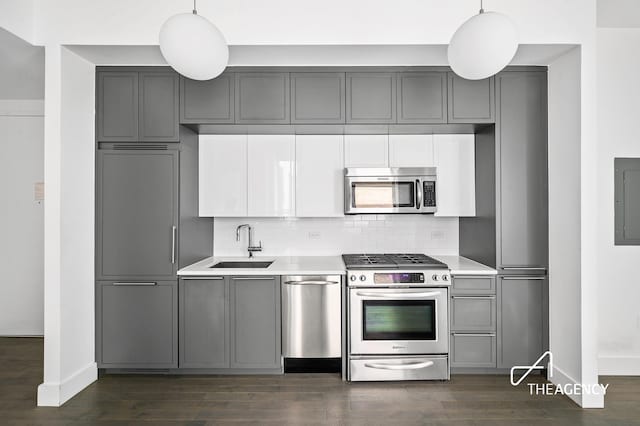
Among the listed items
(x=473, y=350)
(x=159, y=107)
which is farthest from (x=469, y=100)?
(x=159, y=107)

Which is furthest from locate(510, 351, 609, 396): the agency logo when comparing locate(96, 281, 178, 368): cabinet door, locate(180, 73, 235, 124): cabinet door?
locate(180, 73, 235, 124): cabinet door

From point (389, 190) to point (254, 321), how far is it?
5.42ft

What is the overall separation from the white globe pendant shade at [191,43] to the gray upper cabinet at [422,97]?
1713mm

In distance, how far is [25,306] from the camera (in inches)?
185

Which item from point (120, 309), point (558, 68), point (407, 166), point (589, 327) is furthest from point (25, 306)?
point (558, 68)

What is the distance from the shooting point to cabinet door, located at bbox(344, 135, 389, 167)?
3930 mm

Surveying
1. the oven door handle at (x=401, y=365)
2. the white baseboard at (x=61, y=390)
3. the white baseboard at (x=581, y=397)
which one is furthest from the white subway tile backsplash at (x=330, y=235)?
the white baseboard at (x=61, y=390)

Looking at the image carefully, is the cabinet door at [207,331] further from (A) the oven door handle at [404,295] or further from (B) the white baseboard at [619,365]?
(B) the white baseboard at [619,365]

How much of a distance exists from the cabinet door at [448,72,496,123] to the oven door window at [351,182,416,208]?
2.40 ft

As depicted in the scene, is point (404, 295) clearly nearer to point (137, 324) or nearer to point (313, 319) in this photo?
point (313, 319)

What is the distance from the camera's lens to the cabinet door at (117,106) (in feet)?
11.3

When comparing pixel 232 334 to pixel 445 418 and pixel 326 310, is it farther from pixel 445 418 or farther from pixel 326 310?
pixel 445 418

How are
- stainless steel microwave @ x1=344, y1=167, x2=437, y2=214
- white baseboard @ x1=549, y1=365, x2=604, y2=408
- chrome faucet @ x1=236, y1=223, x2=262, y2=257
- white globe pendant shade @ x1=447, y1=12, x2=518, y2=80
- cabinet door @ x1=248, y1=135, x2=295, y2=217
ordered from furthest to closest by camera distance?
1. chrome faucet @ x1=236, y1=223, x2=262, y2=257
2. cabinet door @ x1=248, y1=135, x2=295, y2=217
3. stainless steel microwave @ x1=344, y1=167, x2=437, y2=214
4. white baseboard @ x1=549, y1=365, x2=604, y2=408
5. white globe pendant shade @ x1=447, y1=12, x2=518, y2=80

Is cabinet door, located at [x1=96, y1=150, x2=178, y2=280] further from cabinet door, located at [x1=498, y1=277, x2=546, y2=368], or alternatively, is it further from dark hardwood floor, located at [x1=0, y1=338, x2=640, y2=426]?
cabinet door, located at [x1=498, y1=277, x2=546, y2=368]
